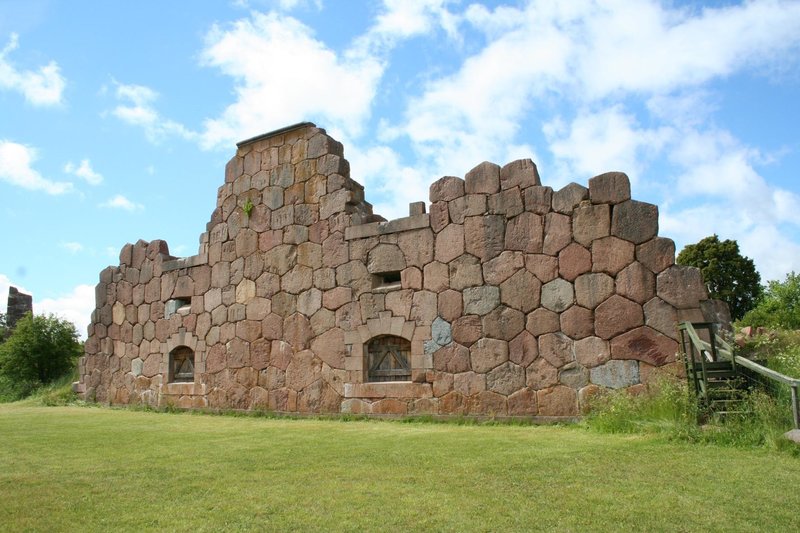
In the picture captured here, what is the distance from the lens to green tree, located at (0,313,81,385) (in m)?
18.2

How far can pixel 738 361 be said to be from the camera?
22.4 ft

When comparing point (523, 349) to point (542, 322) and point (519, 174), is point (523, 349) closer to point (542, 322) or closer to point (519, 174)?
point (542, 322)

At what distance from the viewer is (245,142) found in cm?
1284

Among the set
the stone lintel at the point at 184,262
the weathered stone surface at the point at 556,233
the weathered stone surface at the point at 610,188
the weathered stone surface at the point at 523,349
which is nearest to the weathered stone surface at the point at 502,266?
the weathered stone surface at the point at 556,233

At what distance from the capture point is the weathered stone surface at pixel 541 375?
8.96 m

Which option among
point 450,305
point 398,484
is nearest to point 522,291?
point 450,305

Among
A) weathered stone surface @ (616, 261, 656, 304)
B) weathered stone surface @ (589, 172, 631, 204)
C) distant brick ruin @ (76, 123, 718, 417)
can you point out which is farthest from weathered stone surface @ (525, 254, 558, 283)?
weathered stone surface @ (589, 172, 631, 204)

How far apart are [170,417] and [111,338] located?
4140 mm

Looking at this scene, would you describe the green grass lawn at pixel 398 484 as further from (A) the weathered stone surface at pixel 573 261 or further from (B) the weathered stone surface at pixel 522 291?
(A) the weathered stone surface at pixel 573 261

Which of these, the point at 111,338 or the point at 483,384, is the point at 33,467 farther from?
the point at 111,338

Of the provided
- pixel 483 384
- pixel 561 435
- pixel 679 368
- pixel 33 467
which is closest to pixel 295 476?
pixel 33 467

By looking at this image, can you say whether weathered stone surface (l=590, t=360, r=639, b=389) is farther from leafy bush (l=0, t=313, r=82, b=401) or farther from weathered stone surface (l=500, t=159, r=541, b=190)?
leafy bush (l=0, t=313, r=82, b=401)

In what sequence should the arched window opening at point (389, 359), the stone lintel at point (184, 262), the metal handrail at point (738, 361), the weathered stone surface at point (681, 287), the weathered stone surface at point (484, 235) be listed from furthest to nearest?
the stone lintel at point (184, 262) → the arched window opening at point (389, 359) → the weathered stone surface at point (484, 235) → the weathered stone surface at point (681, 287) → the metal handrail at point (738, 361)

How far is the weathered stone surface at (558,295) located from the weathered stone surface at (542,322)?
0.28 ft
